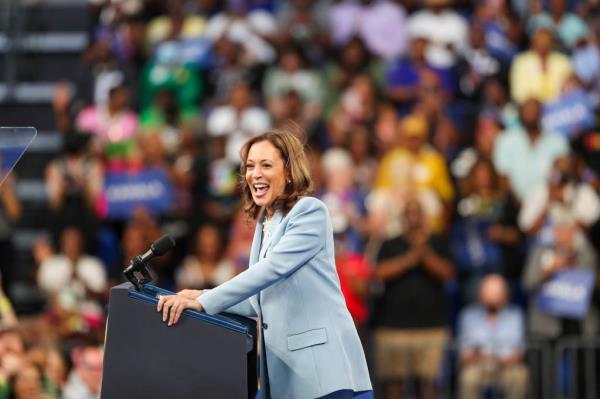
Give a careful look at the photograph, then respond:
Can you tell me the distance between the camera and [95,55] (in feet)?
42.9

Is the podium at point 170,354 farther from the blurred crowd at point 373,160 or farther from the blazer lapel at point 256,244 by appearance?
the blurred crowd at point 373,160

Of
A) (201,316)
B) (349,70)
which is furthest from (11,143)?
(349,70)

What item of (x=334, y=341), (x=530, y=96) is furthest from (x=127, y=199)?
(x=334, y=341)

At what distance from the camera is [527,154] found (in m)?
11.1

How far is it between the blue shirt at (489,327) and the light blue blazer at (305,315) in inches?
195

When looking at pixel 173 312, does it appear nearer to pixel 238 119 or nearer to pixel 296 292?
pixel 296 292

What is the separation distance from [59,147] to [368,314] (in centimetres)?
402

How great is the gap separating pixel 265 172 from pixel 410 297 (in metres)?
5.22

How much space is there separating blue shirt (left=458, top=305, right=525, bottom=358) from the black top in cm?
30

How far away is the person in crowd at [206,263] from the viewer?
10.5 metres

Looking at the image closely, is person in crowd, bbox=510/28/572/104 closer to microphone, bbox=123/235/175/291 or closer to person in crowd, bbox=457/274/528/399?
person in crowd, bbox=457/274/528/399

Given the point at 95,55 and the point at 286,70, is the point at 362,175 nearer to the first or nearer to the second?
the point at 286,70

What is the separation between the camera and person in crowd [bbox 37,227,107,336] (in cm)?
1009

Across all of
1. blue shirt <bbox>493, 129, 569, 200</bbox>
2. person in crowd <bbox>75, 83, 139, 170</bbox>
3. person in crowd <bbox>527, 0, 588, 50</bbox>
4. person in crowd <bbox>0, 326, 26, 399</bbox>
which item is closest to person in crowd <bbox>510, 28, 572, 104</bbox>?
person in crowd <bbox>527, 0, 588, 50</bbox>
